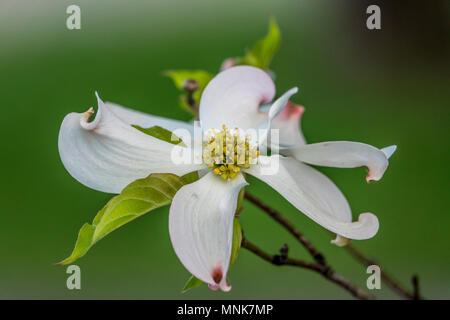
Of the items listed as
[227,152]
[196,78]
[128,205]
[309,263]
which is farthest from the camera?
[196,78]

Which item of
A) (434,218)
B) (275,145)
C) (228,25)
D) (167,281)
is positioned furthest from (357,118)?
(275,145)

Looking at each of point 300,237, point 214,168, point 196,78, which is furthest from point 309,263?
point 196,78

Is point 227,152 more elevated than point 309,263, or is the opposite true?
point 227,152

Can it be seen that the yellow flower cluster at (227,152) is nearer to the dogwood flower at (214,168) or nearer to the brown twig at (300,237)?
the dogwood flower at (214,168)

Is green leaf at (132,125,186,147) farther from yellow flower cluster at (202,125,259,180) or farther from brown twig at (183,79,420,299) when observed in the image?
brown twig at (183,79,420,299)

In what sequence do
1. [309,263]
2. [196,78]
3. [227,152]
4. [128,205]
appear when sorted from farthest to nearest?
[196,78]
[309,263]
[227,152]
[128,205]

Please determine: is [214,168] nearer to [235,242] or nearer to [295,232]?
[235,242]

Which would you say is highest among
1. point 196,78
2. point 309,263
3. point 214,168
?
point 196,78
